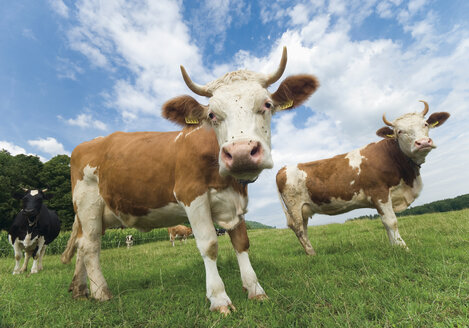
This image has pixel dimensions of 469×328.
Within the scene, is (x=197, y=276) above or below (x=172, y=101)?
below

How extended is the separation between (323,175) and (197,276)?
437cm

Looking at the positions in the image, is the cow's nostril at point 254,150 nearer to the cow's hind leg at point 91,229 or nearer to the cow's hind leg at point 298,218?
the cow's hind leg at point 91,229

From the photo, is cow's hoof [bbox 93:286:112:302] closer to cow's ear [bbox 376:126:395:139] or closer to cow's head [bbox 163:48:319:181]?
cow's head [bbox 163:48:319:181]

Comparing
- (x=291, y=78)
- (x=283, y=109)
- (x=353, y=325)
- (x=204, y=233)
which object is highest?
(x=291, y=78)

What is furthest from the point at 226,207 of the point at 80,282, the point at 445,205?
the point at 445,205

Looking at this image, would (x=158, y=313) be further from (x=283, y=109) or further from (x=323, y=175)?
(x=323, y=175)

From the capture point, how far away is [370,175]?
6.46 meters

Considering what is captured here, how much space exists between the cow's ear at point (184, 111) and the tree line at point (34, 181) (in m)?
33.1

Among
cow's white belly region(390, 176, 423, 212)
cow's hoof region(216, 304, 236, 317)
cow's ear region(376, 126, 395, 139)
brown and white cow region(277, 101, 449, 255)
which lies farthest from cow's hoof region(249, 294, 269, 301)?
cow's ear region(376, 126, 395, 139)

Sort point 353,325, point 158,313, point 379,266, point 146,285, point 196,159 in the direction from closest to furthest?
point 353,325
point 158,313
point 196,159
point 379,266
point 146,285

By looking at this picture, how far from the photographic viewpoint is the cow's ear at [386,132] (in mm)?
6816

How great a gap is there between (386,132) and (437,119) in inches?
52.0

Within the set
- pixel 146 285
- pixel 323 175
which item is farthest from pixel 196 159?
pixel 323 175

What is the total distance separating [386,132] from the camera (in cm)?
688
